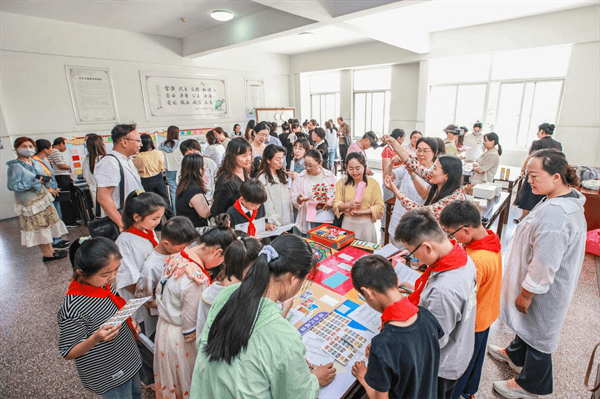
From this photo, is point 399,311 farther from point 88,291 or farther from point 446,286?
point 88,291

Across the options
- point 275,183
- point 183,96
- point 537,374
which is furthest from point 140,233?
point 183,96

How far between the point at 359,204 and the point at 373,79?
7.28 metres

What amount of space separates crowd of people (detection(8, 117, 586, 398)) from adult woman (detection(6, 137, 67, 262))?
192 centimetres

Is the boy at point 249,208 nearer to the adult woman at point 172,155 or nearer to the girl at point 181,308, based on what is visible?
the girl at point 181,308

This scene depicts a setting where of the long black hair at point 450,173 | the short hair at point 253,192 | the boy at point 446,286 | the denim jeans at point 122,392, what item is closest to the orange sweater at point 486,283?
the boy at point 446,286

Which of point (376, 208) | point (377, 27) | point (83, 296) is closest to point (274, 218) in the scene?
point (376, 208)

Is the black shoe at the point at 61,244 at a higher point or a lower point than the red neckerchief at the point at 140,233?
lower

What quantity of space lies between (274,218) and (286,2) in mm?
2662

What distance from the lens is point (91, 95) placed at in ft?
19.5

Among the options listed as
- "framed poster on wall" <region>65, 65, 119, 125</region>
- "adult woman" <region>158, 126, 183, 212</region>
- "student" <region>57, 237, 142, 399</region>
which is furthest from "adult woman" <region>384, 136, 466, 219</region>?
"framed poster on wall" <region>65, 65, 119, 125</region>

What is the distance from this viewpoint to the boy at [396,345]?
3.35ft

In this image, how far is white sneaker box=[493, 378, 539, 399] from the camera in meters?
1.77

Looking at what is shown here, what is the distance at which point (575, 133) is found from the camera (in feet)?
18.4

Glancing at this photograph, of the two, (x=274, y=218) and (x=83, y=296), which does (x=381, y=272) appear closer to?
(x=83, y=296)
